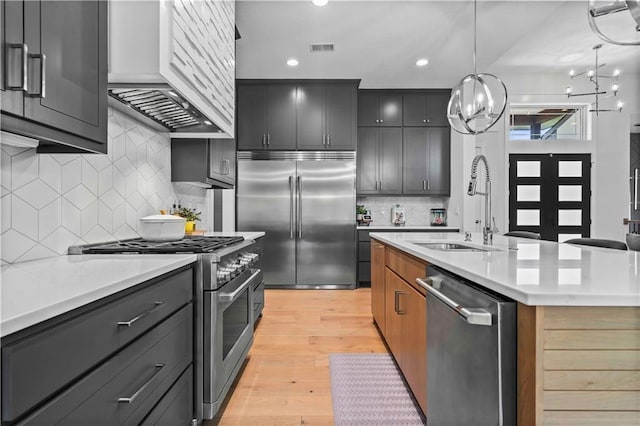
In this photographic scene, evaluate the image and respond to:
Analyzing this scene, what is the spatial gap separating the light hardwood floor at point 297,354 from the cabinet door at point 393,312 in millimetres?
304

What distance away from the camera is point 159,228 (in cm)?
207

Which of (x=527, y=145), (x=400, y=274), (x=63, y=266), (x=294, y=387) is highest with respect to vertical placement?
(x=527, y=145)

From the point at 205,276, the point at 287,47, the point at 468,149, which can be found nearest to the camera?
the point at 205,276

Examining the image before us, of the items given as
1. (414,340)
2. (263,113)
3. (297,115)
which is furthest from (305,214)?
(414,340)

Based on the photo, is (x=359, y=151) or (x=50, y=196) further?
(x=359, y=151)

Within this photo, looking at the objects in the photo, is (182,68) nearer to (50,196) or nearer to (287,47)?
(50,196)

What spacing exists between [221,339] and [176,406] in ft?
1.36

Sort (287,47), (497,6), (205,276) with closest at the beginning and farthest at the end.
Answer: (205,276)
(497,6)
(287,47)

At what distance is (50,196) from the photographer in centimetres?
160

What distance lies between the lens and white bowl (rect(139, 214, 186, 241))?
80.7 inches

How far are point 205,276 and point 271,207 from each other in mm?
3517

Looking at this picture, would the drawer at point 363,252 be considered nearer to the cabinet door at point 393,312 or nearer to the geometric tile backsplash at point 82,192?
the cabinet door at point 393,312

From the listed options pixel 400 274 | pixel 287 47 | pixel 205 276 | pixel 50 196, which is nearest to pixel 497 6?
pixel 287 47

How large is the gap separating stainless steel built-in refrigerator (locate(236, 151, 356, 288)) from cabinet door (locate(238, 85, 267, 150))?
0.31 metres
